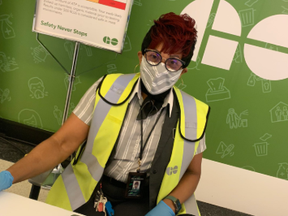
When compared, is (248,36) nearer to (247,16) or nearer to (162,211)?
(247,16)

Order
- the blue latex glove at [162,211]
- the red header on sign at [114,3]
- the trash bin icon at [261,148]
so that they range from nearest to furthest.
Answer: the blue latex glove at [162,211] < the red header on sign at [114,3] < the trash bin icon at [261,148]

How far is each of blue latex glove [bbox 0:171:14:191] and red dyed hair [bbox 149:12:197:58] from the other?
73cm

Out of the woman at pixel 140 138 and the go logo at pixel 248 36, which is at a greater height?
the go logo at pixel 248 36

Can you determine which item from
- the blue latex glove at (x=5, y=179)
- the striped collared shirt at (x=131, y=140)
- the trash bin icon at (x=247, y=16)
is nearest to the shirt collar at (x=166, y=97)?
the striped collared shirt at (x=131, y=140)

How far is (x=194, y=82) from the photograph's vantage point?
6.03ft

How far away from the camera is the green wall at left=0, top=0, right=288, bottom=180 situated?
1.71m

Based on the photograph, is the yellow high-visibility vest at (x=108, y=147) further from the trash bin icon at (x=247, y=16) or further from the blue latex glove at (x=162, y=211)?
the trash bin icon at (x=247, y=16)

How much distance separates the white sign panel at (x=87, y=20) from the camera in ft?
4.58

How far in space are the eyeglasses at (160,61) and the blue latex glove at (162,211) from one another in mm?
588

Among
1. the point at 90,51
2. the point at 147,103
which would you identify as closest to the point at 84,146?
the point at 147,103

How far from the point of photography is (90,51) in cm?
184

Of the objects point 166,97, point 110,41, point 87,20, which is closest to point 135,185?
point 166,97

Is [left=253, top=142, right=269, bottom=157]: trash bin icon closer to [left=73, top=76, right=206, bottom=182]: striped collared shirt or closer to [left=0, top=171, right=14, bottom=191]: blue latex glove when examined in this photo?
[left=73, top=76, right=206, bottom=182]: striped collared shirt

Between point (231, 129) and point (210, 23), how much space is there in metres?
0.90
